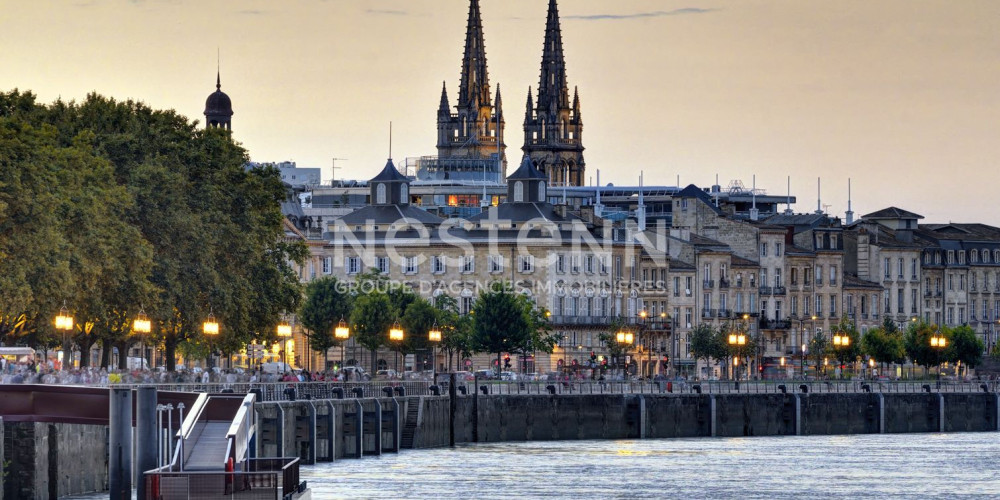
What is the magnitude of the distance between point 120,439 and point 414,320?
10090 cm

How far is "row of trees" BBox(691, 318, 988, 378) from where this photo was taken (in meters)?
187

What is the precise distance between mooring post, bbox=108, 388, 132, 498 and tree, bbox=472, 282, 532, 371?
99.6 metres

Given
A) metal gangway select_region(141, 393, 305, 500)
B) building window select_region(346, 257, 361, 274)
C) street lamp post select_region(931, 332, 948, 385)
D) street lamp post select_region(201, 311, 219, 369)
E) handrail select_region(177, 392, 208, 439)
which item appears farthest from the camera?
building window select_region(346, 257, 361, 274)

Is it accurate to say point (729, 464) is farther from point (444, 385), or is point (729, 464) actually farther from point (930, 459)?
point (444, 385)

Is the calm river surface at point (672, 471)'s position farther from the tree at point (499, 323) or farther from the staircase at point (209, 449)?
the tree at point (499, 323)

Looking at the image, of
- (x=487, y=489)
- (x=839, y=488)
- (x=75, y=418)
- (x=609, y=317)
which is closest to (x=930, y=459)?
(x=839, y=488)

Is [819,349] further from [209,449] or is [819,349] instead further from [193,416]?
[209,449]

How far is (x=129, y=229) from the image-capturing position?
102750 millimetres

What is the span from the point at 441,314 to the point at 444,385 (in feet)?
151

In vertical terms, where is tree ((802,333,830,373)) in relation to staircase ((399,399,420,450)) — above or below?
above

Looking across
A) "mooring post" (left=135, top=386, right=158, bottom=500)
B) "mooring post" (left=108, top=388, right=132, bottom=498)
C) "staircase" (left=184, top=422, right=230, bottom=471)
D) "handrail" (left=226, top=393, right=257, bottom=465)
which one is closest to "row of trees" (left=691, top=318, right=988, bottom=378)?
"mooring post" (left=108, top=388, right=132, bottom=498)

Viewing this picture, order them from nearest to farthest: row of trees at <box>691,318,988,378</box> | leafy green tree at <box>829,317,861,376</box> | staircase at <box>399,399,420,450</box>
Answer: staircase at <box>399,399,420,450</box>, leafy green tree at <box>829,317,861,376</box>, row of trees at <box>691,318,988,378</box>

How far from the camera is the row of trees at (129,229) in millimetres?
91750

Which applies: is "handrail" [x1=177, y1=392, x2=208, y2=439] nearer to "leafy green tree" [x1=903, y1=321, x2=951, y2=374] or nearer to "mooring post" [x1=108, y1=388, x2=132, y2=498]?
"mooring post" [x1=108, y1=388, x2=132, y2=498]
